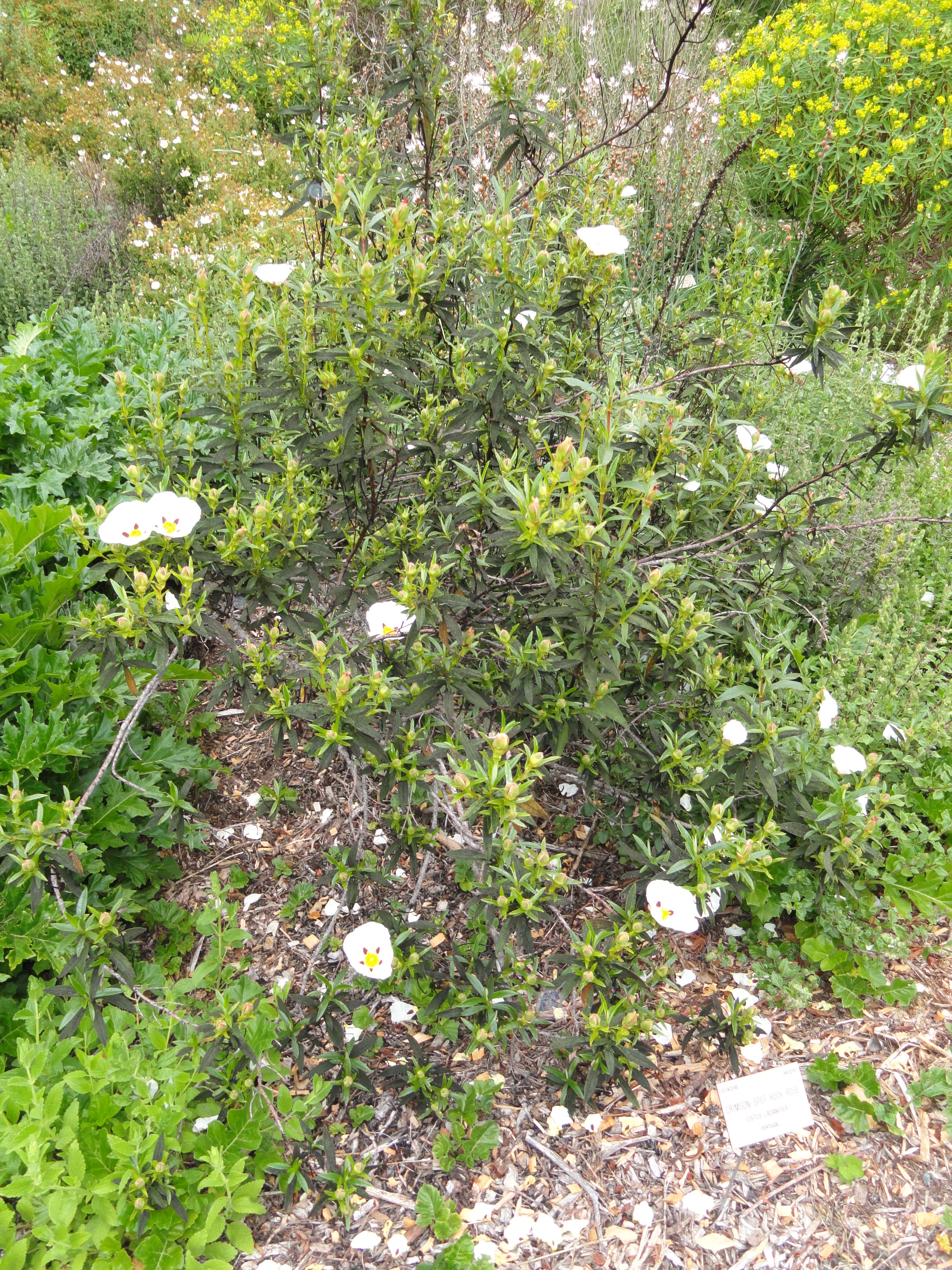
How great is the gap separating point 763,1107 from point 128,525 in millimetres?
1909

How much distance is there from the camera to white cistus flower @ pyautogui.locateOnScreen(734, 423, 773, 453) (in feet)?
6.75

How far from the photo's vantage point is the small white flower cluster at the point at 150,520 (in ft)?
5.28

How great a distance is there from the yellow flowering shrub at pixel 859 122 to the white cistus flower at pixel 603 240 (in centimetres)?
303

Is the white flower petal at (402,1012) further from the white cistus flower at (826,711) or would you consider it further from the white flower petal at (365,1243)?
the white cistus flower at (826,711)

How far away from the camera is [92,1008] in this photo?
5.84 feet

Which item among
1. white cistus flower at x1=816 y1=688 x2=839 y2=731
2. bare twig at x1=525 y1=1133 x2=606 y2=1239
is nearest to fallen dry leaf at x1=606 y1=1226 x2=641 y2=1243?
bare twig at x1=525 y1=1133 x2=606 y2=1239

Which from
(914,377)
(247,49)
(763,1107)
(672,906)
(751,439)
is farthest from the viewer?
(247,49)

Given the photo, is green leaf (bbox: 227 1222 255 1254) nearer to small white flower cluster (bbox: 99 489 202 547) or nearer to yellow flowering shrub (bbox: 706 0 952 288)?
small white flower cluster (bbox: 99 489 202 547)

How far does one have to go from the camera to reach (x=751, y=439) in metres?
2.06

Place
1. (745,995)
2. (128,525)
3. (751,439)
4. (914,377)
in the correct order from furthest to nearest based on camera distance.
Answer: (745,995), (751,439), (914,377), (128,525)

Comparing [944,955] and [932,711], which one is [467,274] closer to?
[932,711]

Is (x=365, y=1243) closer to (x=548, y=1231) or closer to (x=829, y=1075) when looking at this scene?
(x=548, y=1231)

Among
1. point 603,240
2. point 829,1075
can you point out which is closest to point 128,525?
point 603,240

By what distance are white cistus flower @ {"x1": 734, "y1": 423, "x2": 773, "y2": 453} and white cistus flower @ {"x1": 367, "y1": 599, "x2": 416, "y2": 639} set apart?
37.0 inches
